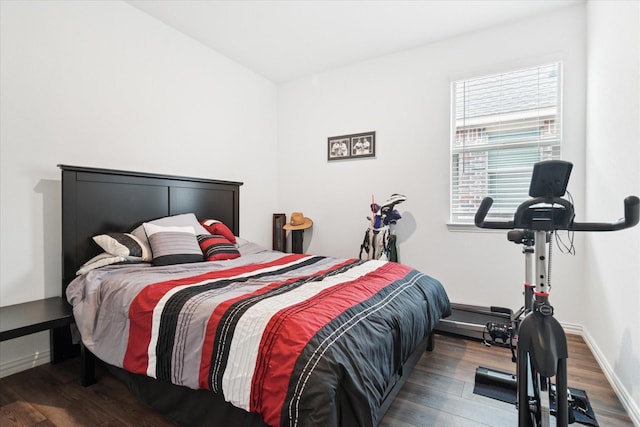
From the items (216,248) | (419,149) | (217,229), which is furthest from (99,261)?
(419,149)

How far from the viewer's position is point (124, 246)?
2.34 metres

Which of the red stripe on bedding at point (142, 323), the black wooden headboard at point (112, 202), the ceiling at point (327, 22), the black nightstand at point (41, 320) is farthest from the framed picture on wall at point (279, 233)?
the red stripe on bedding at point (142, 323)

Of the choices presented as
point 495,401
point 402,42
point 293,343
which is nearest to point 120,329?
point 293,343

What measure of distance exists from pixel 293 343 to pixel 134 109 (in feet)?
8.73

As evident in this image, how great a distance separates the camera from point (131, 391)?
1883mm

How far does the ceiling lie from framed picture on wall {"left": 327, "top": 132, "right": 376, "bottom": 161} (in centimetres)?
91

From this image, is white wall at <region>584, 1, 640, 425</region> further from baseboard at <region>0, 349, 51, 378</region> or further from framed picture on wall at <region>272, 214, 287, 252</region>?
baseboard at <region>0, 349, 51, 378</region>

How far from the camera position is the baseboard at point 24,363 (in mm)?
2129

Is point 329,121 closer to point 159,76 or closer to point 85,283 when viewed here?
point 159,76

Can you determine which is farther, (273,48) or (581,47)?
(273,48)

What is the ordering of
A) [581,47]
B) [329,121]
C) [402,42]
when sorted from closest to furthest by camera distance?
[581,47], [402,42], [329,121]

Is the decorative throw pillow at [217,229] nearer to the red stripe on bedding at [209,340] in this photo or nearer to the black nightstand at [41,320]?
the black nightstand at [41,320]

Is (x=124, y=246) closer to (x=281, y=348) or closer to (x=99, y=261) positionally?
(x=99, y=261)

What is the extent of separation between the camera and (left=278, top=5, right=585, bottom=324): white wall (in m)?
2.88
